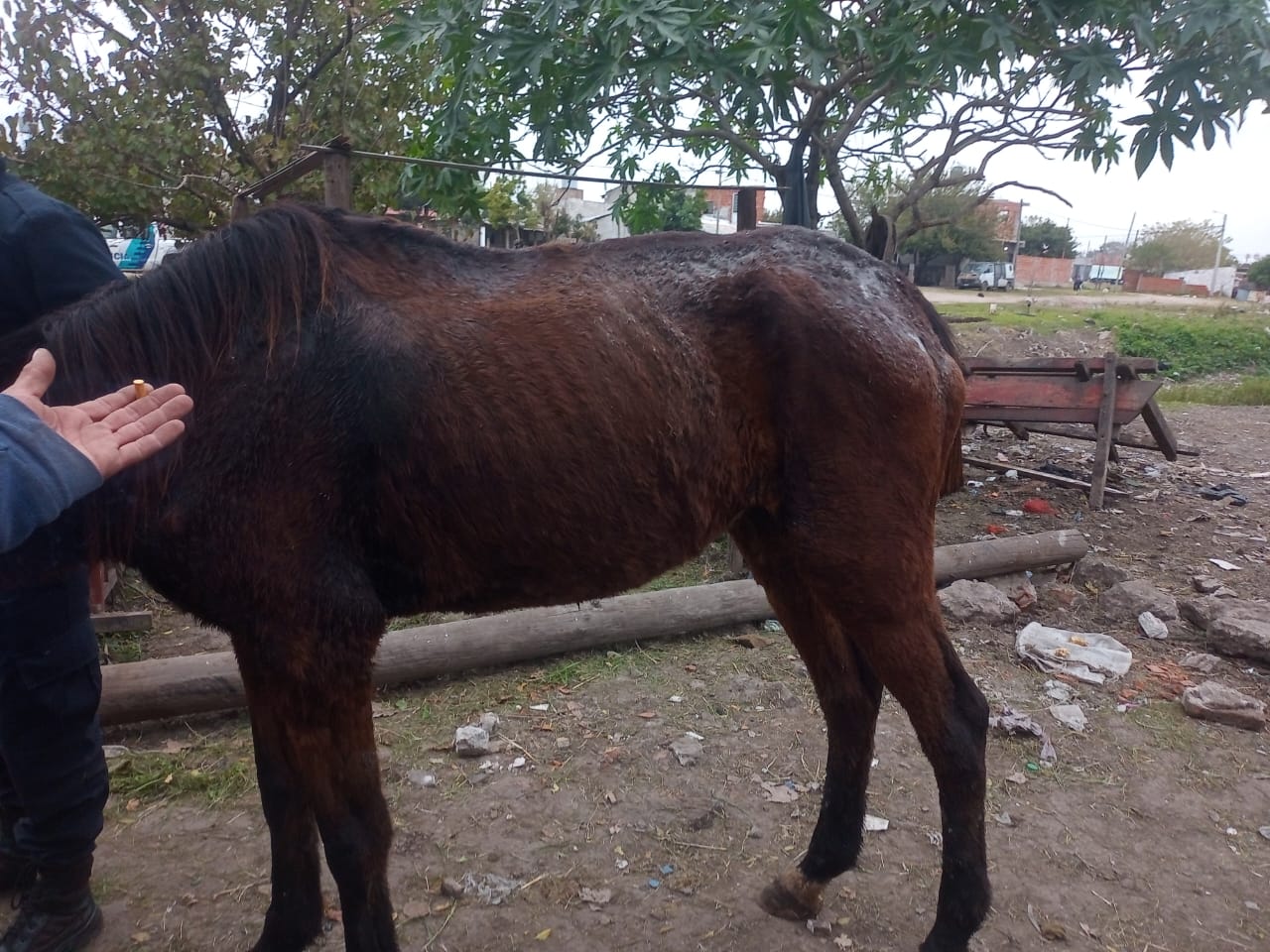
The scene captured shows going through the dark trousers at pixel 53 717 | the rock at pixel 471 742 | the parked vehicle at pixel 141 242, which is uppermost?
the parked vehicle at pixel 141 242

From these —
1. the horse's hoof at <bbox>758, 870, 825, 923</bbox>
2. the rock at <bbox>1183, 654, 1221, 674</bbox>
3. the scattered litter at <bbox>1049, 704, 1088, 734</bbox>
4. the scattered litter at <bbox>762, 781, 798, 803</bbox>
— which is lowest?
the rock at <bbox>1183, 654, 1221, 674</bbox>

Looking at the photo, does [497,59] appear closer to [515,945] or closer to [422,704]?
[422,704]

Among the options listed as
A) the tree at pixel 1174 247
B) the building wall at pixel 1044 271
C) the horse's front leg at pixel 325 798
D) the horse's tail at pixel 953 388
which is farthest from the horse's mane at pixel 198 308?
the tree at pixel 1174 247

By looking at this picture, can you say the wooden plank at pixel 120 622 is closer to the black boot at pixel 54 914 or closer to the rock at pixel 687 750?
the black boot at pixel 54 914

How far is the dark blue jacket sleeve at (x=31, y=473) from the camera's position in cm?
135

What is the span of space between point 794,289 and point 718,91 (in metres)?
2.01

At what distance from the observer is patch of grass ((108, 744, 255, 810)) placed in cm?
325

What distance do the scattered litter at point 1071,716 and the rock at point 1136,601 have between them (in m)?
1.21

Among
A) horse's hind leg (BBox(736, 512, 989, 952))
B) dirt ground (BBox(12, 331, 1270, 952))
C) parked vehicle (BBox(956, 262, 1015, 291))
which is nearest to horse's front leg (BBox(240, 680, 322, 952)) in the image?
dirt ground (BBox(12, 331, 1270, 952))

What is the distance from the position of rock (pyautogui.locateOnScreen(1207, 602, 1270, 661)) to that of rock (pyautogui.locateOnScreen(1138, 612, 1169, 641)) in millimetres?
211

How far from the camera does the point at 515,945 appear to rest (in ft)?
8.32

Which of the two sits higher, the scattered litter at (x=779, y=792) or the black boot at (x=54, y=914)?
the black boot at (x=54, y=914)

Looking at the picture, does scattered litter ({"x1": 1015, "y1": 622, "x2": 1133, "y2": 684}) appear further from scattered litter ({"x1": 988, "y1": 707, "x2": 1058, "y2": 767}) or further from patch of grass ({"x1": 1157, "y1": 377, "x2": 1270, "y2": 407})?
patch of grass ({"x1": 1157, "y1": 377, "x2": 1270, "y2": 407})

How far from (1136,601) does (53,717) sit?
523 cm
